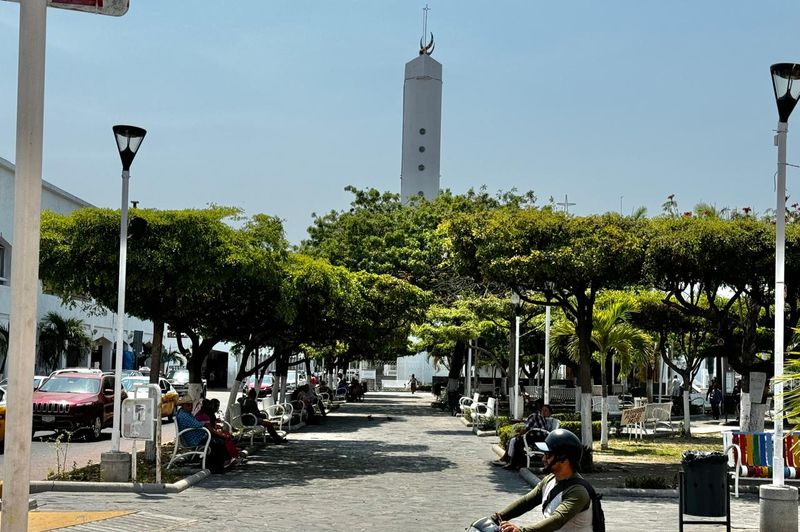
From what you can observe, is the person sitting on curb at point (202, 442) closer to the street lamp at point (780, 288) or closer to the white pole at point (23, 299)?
the street lamp at point (780, 288)

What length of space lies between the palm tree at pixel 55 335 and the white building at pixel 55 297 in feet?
2.14

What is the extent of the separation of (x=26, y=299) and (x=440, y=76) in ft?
302

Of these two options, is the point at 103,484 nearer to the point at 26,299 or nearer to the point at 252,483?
the point at 252,483

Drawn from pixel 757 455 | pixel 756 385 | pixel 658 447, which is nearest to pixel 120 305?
pixel 757 455

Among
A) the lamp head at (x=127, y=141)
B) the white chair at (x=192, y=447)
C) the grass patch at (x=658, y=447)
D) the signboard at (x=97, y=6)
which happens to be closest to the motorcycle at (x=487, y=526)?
the signboard at (x=97, y=6)

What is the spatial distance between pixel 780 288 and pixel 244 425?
48.7 feet

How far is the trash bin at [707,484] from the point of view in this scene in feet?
36.5

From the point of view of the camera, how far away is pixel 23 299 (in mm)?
5051

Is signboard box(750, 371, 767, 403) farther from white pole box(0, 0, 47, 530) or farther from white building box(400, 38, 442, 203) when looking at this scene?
white building box(400, 38, 442, 203)

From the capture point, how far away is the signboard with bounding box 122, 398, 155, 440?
15.2 m

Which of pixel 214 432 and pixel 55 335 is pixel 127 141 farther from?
pixel 55 335

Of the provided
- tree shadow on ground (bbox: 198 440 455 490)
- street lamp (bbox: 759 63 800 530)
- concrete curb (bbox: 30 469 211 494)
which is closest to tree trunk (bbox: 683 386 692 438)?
tree shadow on ground (bbox: 198 440 455 490)

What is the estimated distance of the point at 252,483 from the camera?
53.9 feet

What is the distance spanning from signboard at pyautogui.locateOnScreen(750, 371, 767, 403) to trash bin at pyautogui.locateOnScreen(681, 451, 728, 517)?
7065 mm
